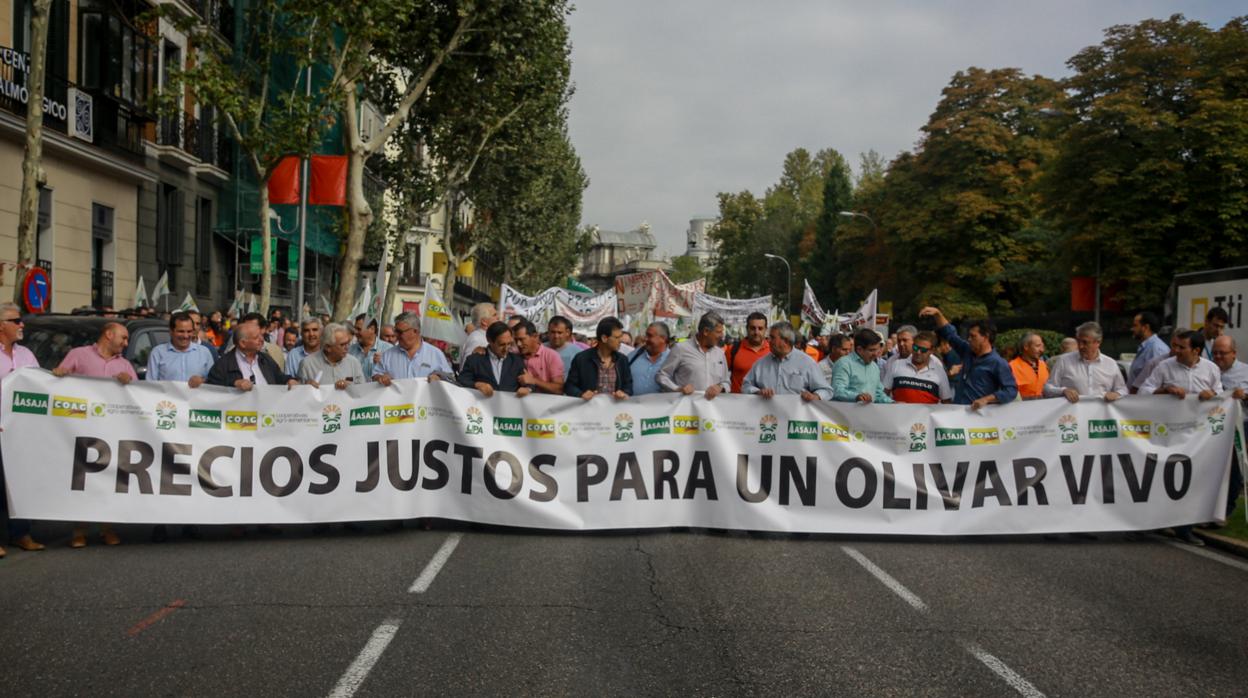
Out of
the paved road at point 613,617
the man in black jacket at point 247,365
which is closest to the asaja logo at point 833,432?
the paved road at point 613,617

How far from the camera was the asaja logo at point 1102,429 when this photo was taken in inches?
384

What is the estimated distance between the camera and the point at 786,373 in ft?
33.2

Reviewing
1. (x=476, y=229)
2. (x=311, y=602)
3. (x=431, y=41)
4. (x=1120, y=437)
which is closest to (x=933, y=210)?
(x=476, y=229)

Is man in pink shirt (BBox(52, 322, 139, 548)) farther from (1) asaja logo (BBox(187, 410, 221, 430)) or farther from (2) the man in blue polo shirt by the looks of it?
(2) the man in blue polo shirt

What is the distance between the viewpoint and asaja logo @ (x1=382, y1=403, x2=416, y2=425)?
368 inches

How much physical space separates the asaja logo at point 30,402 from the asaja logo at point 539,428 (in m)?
3.63

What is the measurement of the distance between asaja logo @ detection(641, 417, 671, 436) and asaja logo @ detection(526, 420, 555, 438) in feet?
2.44

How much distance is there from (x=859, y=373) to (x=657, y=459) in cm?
200

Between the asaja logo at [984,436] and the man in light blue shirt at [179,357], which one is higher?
the man in light blue shirt at [179,357]

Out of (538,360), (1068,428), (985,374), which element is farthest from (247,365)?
(1068,428)

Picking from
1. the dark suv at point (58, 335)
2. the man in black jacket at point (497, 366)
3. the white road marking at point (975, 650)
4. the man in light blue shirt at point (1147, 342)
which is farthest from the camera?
the man in light blue shirt at point (1147, 342)

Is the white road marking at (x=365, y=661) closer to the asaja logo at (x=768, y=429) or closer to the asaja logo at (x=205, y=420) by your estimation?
the asaja logo at (x=205, y=420)

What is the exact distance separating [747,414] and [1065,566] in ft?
8.79

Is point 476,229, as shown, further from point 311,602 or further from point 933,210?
point 311,602
